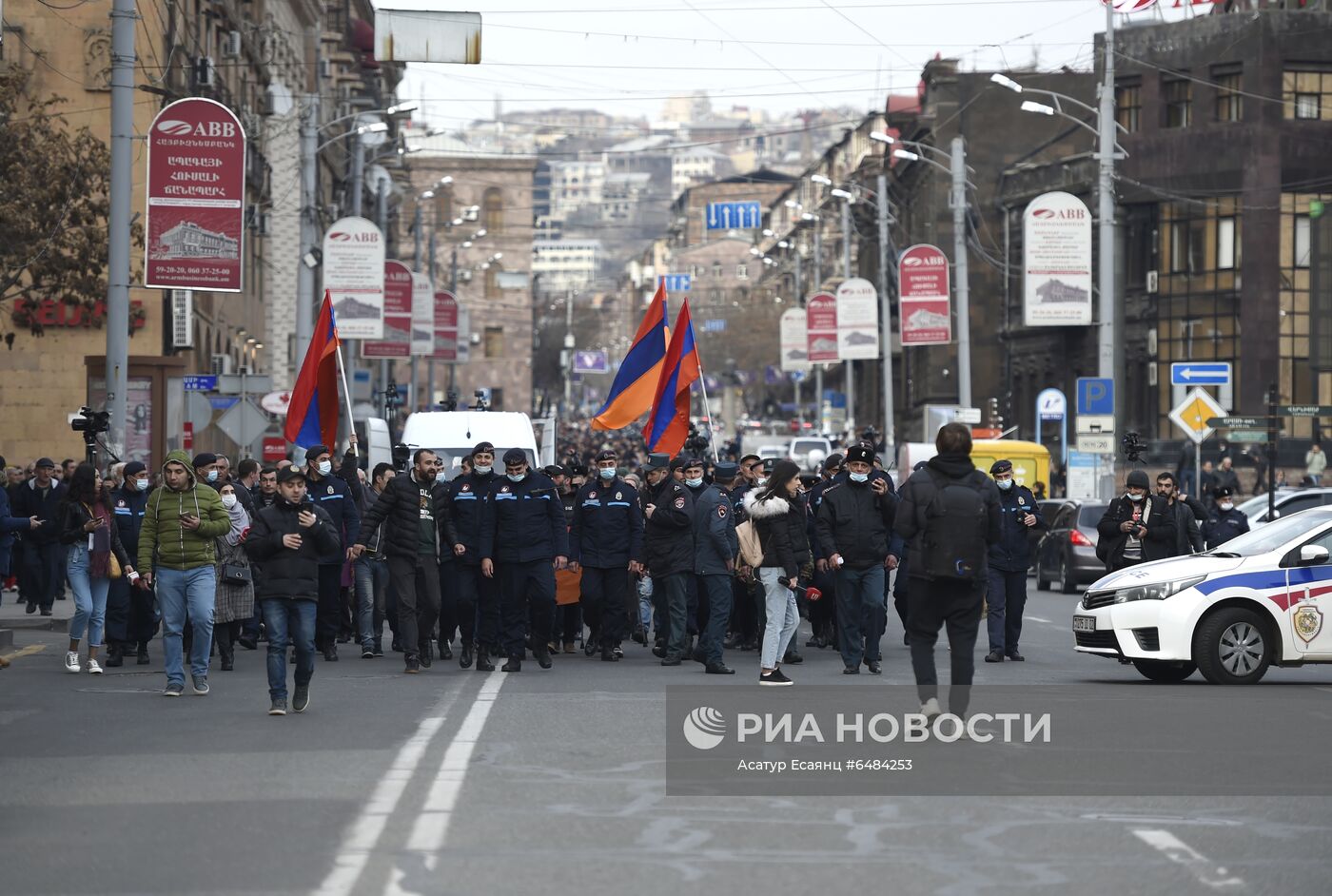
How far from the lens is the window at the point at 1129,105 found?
5919cm

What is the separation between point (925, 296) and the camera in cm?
4697

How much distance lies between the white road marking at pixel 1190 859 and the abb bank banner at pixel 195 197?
1889 centimetres

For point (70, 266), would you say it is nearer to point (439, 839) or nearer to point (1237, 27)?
point (439, 839)

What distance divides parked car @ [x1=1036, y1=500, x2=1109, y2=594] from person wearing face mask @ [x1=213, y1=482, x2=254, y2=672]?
54.7 ft

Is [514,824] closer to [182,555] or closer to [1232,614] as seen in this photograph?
[182,555]

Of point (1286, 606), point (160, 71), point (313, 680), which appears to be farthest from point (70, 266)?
point (1286, 606)

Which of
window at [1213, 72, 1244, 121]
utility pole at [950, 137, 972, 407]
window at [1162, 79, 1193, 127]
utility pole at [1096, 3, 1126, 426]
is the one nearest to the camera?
utility pole at [1096, 3, 1126, 426]

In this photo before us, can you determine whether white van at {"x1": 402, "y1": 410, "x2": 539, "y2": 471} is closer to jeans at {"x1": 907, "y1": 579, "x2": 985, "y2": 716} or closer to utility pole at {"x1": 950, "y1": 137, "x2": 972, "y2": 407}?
utility pole at {"x1": 950, "y1": 137, "x2": 972, "y2": 407}

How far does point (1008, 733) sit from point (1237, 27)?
4664 cm

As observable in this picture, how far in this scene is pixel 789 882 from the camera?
27.4 ft

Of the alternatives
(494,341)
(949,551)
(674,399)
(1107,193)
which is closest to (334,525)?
(674,399)

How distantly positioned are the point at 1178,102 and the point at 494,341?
279 feet

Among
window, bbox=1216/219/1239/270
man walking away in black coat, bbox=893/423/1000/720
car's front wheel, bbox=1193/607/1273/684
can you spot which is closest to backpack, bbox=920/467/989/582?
man walking away in black coat, bbox=893/423/1000/720

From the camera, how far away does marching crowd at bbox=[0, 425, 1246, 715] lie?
53.2 ft
